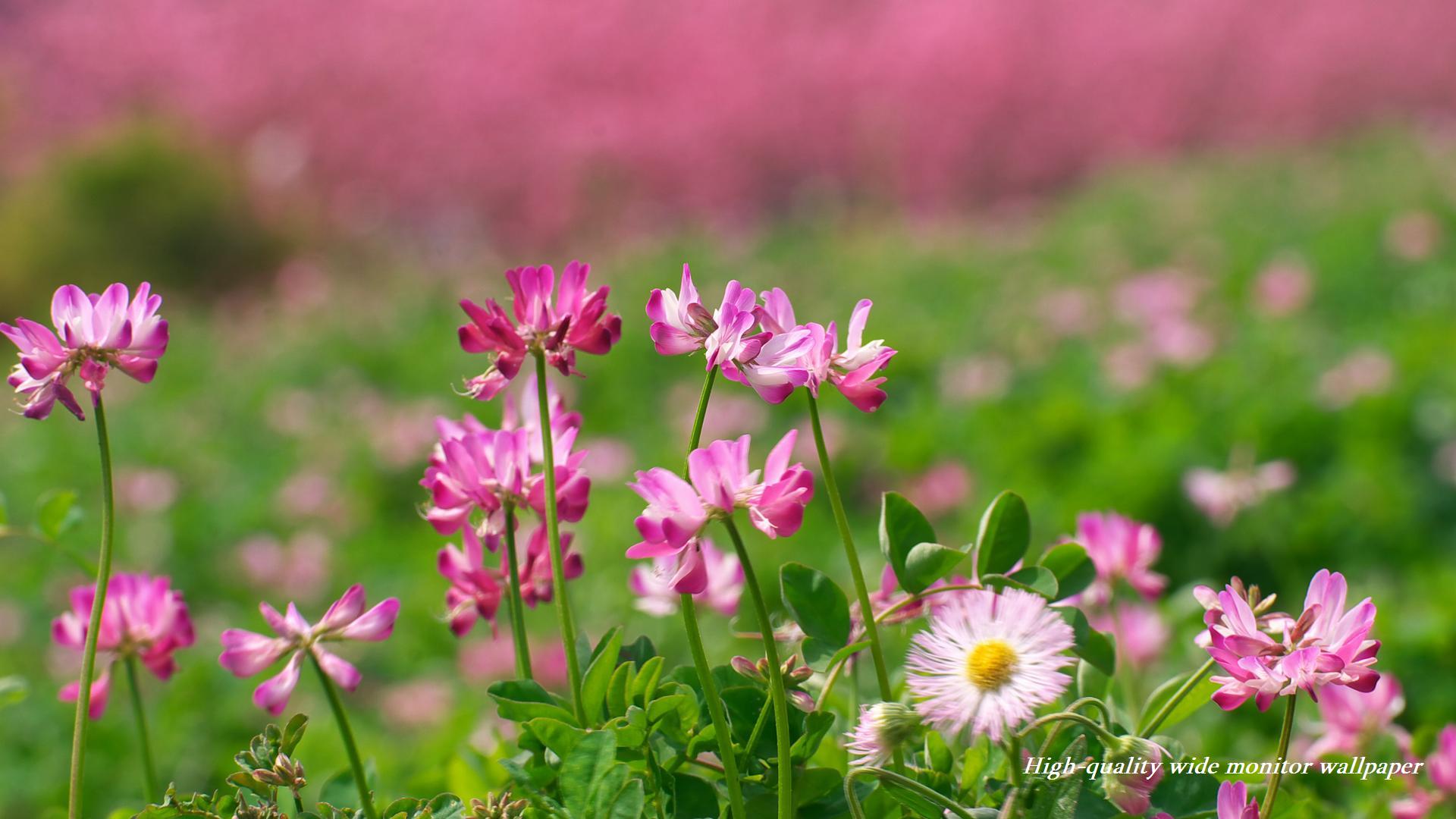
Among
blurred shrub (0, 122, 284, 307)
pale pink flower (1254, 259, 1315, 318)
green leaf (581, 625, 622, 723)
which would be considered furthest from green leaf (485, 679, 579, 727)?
blurred shrub (0, 122, 284, 307)

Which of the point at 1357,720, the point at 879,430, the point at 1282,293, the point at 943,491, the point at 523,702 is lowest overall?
the point at 1357,720

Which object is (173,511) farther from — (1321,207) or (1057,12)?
(1057,12)

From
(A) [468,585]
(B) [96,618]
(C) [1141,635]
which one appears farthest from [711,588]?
(C) [1141,635]

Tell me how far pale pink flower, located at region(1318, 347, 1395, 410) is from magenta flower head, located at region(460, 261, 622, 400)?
2.52m

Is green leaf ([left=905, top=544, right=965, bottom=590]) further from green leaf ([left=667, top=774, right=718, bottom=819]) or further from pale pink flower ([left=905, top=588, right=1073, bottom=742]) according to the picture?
green leaf ([left=667, top=774, right=718, bottom=819])

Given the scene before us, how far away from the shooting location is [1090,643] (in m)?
0.74

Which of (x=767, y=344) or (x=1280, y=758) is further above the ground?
(x=767, y=344)

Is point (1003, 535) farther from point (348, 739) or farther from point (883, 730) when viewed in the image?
point (348, 739)

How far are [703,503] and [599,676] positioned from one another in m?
0.14

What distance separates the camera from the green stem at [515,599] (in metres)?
0.71

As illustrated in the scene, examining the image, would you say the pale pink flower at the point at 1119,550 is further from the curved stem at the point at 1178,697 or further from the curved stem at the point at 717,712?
the curved stem at the point at 717,712

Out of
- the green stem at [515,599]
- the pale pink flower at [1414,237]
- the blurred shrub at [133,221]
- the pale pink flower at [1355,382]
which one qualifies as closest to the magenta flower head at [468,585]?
the green stem at [515,599]

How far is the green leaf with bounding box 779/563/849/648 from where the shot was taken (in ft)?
2.34

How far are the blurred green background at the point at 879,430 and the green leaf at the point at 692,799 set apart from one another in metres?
0.23
